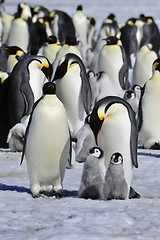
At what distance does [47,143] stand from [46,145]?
19 millimetres

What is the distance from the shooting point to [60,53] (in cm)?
1075

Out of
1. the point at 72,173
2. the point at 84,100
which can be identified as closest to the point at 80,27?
the point at 84,100

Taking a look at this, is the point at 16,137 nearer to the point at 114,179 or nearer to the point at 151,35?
the point at 114,179

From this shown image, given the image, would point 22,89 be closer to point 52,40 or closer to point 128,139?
point 128,139

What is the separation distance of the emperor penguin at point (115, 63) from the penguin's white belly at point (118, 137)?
709 centimetres

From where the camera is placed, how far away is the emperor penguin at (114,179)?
15.5ft

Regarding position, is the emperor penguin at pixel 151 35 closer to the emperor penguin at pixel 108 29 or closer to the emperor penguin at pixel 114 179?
the emperor penguin at pixel 108 29

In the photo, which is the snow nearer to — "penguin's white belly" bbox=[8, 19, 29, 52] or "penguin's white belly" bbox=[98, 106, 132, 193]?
"penguin's white belly" bbox=[98, 106, 132, 193]

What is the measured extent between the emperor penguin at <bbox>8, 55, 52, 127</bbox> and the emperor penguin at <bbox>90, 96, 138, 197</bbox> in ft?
8.16

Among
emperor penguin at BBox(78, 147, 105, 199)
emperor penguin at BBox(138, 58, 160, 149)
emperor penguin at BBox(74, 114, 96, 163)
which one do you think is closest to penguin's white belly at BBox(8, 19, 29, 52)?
emperor penguin at BBox(138, 58, 160, 149)

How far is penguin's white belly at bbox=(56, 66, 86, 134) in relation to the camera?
821 centimetres

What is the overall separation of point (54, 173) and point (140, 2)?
111ft

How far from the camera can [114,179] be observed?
4.75 metres

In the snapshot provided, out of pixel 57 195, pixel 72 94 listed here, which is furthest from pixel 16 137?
pixel 57 195
